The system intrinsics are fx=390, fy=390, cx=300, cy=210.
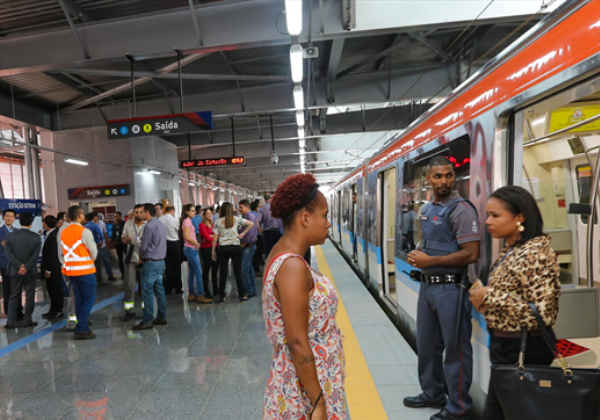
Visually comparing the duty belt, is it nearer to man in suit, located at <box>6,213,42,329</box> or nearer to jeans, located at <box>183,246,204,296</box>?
jeans, located at <box>183,246,204,296</box>

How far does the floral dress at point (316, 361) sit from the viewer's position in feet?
4.44

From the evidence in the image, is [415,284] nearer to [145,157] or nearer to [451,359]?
[451,359]

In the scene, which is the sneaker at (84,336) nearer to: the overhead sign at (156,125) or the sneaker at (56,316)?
the sneaker at (56,316)

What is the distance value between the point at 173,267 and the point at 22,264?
8.04 feet

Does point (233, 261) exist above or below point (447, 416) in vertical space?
above

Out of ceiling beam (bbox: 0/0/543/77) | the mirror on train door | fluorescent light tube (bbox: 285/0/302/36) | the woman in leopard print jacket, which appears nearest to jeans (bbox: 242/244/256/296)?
ceiling beam (bbox: 0/0/543/77)

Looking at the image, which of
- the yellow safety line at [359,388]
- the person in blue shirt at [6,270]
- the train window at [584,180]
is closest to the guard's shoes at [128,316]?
the person in blue shirt at [6,270]

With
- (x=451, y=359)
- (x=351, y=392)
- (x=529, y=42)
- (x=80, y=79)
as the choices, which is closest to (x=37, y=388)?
(x=351, y=392)

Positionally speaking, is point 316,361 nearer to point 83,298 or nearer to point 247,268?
point 83,298

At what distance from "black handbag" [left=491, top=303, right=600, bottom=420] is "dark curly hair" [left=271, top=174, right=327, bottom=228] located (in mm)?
1156

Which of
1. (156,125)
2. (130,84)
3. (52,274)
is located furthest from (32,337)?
(130,84)

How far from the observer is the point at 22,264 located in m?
5.68

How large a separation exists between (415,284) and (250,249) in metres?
3.81

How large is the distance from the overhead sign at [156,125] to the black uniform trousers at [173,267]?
2.24 m
